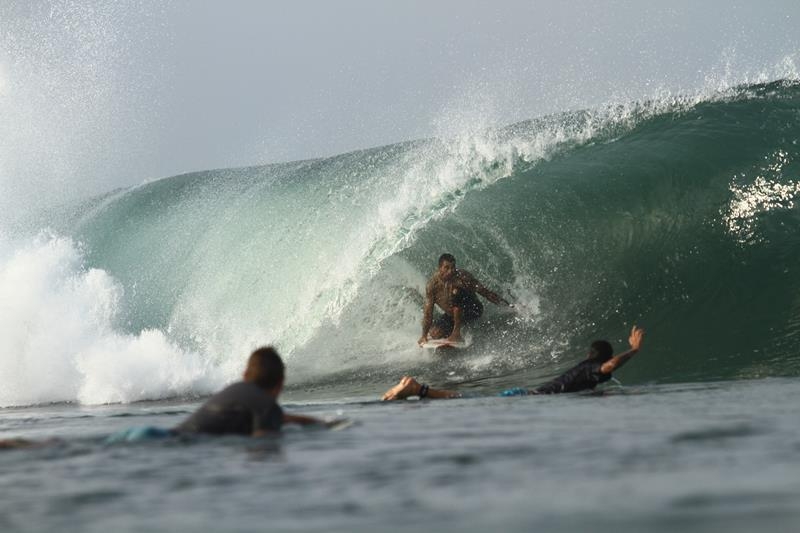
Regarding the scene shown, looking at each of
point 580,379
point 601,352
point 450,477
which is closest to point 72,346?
point 580,379

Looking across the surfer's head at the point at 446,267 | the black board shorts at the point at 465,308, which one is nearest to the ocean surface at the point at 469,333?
the black board shorts at the point at 465,308

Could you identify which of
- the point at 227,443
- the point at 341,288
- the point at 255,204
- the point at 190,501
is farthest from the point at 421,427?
the point at 255,204

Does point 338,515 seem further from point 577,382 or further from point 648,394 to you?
point 577,382

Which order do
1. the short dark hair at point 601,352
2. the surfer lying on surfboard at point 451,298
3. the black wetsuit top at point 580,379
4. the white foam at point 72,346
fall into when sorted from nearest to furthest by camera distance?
the black wetsuit top at point 580,379, the short dark hair at point 601,352, the surfer lying on surfboard at point 451,298, the white foam at point 72,346

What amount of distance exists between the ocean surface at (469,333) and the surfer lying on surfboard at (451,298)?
11.9 inches

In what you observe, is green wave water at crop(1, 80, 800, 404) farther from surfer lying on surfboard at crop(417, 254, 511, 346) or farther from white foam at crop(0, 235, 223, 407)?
white foam at crop(0, 235, 223, 407)

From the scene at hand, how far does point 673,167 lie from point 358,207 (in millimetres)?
5036

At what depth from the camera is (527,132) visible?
760 inches

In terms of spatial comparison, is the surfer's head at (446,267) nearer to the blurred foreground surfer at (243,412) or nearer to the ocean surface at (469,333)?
the ocean surface at (469,333)

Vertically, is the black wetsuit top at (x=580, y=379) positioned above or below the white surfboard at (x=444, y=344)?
below

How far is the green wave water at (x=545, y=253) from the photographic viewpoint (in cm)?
1466

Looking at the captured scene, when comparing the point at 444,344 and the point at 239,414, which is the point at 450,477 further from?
the point at 444,344

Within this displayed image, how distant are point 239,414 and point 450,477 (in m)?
2.18

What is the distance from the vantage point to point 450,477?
16.5 feet
